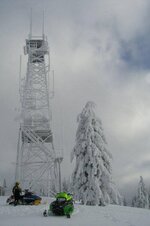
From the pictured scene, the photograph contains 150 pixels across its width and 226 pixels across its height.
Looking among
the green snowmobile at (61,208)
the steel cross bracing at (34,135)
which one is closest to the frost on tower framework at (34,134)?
the steel cross bracing at (34,135)

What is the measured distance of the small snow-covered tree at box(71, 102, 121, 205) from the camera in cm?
1955

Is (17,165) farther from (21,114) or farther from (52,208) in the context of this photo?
(52,208)

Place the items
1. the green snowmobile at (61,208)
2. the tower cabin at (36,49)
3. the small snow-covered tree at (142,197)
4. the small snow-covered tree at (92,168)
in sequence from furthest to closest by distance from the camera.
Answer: the small snow-covered tree at (142,197)
the tower cabin at (36,49)
the small snow-covered tree at (92,168)
the green snowmobile at (61,208)

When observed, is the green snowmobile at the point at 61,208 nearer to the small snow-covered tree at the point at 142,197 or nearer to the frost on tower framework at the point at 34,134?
the frost on tower framework at the point at 34,134

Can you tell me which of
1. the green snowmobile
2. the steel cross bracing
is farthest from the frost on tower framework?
the green snowmobile

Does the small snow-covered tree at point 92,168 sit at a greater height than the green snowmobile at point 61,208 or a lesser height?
greater

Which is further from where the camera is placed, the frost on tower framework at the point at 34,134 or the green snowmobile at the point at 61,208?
the frost on tower framework at the point at 34,134

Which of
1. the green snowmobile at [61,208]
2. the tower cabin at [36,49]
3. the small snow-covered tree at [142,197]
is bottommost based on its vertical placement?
the green snowmobile at [61,208]

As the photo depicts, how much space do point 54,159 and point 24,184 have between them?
4.40 metres

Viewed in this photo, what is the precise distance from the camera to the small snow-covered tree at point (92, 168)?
19547mm

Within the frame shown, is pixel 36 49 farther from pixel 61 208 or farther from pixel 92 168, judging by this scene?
pixel 61 208

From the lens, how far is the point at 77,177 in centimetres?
2009

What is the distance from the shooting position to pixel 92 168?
1994cm

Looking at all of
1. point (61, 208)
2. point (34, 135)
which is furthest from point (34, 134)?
point (61, 208)
